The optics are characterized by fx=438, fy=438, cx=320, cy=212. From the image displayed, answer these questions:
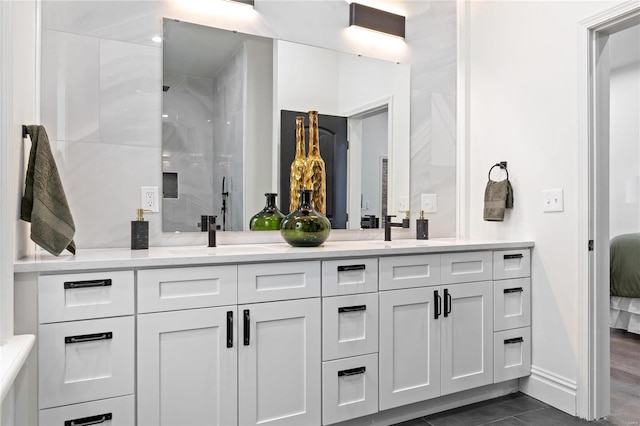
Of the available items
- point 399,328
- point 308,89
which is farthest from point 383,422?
→ point 308,89

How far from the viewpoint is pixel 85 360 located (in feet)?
5.04

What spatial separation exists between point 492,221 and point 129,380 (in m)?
2.22

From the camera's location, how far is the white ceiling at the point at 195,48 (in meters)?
2.21

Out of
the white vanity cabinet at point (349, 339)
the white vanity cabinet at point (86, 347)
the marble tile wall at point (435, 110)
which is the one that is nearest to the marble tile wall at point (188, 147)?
the white vanity cabinet at point (86, 347)

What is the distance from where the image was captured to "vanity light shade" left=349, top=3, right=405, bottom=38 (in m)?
2.68

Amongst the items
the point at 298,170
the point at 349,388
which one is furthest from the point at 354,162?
the point at 349,388

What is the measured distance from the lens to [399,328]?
84.7 inches

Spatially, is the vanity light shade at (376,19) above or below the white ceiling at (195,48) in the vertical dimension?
above

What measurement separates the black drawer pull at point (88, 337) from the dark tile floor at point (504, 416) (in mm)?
1498

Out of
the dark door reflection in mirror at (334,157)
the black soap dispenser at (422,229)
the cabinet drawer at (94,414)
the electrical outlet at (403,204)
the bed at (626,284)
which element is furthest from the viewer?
the bed at (626,284)

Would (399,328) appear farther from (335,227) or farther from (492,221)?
(492,221)

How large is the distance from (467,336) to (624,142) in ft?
13.6

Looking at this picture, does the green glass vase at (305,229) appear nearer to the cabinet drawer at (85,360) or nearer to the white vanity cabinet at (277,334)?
the white vanity cabinet at (277,334)

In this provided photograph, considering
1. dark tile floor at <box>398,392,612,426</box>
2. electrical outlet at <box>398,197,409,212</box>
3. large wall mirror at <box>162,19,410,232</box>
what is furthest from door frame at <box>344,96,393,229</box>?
dark tile floor at <box>398,392,612,426</box>
